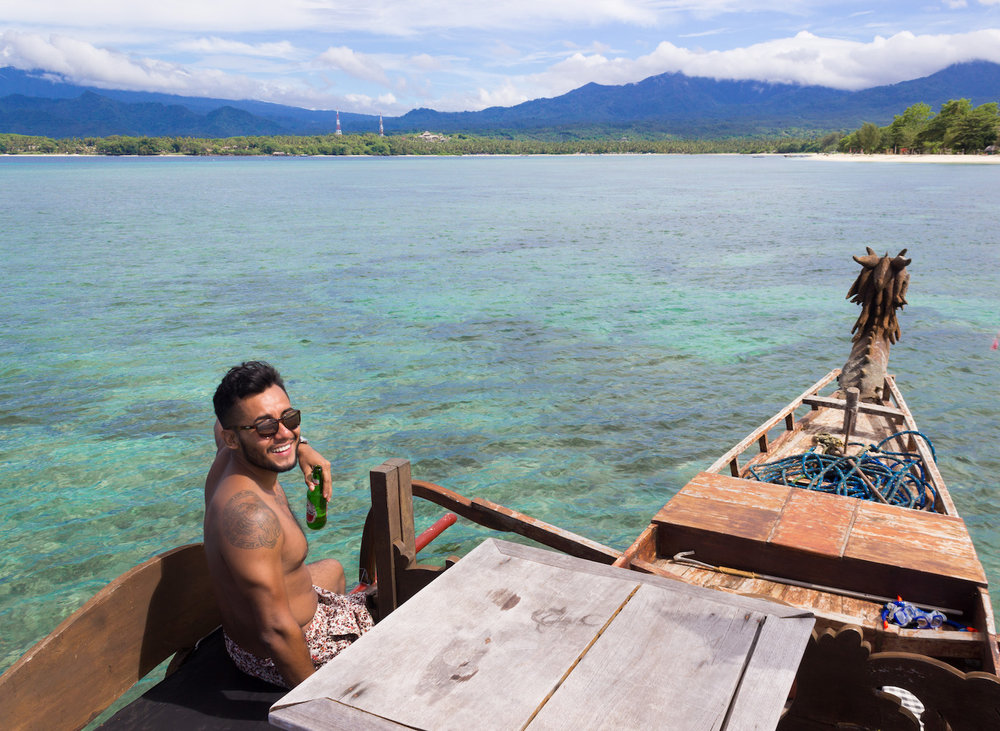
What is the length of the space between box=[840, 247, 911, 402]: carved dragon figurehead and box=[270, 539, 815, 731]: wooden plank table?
9.98 metres

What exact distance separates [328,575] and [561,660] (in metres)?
2.92

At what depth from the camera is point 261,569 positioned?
148 inches

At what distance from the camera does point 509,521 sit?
535 centimetres

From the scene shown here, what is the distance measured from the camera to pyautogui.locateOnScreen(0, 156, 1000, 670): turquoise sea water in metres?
10.8

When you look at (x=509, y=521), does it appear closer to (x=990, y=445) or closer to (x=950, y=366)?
(x=990, y=445)

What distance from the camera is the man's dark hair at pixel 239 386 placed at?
12.9 ft

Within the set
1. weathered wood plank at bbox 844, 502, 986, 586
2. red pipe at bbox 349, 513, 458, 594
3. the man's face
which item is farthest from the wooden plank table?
weathered wood plank at bbox 844, 502, 986, 586

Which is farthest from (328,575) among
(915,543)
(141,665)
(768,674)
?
(915,543)

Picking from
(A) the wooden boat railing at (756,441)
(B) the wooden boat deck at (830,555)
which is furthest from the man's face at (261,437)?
(A) the wooden boat railing at (756,441)

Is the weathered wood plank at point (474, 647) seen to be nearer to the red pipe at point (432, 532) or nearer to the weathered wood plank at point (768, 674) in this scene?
the weathered wood plank at point (768, 674)

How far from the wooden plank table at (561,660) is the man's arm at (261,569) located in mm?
801

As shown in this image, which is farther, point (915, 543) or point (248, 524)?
point (915, 543)

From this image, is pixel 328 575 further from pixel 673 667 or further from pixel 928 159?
pixel 928 159

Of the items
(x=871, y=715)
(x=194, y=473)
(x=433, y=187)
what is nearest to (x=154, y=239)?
(x=194, y=473)
